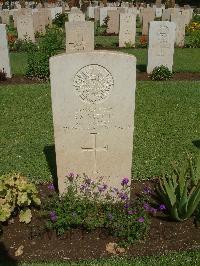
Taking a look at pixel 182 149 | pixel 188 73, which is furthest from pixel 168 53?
pixel 182 149

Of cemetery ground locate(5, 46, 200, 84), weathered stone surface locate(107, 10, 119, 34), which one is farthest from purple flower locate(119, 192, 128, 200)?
weathered stone surface locate(107, 10, 119, 34)

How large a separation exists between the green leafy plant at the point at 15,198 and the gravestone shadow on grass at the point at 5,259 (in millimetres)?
335

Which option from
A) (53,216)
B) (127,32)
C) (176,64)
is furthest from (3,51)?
(53,216)

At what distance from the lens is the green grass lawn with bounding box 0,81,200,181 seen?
20.9ft

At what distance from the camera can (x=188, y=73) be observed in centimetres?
1290

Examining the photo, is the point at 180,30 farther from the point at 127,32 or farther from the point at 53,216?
the point at 53,216

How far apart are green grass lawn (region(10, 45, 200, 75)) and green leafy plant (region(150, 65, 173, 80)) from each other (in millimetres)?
1289

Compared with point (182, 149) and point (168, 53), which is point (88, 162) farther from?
point (168, 53)

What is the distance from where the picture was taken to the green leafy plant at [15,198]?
175 inches

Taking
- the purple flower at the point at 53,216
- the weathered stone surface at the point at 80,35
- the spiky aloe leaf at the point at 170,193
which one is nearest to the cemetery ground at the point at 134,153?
the purple flower at the point at 53,216

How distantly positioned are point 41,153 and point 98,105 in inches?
107

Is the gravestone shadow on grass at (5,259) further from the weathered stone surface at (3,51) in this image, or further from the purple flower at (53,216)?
the weathered stone surface at (3,51)

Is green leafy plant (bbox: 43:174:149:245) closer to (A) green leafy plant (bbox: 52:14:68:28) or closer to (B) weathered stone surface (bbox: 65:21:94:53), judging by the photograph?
(B) weathered stone surface (bbox: 65:21:94:53)

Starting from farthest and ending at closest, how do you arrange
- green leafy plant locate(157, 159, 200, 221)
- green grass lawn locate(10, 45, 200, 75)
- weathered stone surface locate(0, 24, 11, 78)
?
green grass lawn locate(10, 45, 200, 75)
weathered stone surface locate(0, 24, 11, 78)
green leafy plant locate(157, 159, 200, 221)
